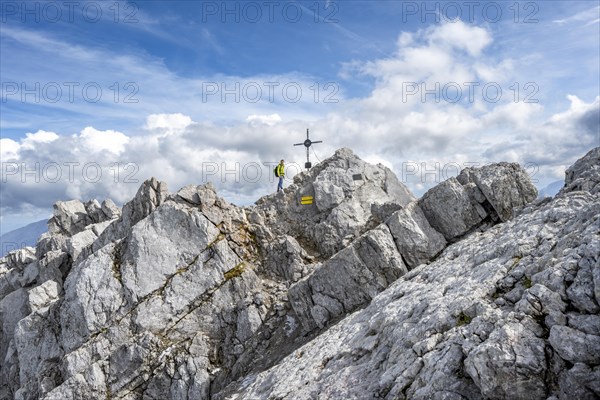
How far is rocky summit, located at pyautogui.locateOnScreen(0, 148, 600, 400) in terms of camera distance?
1573cm

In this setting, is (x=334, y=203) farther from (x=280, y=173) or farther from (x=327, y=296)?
(x=327, y=296)

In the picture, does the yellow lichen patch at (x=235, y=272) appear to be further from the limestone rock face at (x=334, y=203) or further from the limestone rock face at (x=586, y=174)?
the limestone rock face at (x=586, y=174)

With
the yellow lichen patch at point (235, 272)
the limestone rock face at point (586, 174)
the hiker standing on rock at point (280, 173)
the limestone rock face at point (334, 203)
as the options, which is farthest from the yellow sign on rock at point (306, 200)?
the limestone rock face at point (586, 174)

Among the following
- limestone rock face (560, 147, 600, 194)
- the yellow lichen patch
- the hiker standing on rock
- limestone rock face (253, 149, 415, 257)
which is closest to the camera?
limestone rock face (560, 147, 600, 194)

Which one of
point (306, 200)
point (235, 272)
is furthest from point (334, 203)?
point (235, 272)

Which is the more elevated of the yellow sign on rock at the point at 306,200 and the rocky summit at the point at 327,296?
the yellow sign on rock at the point at 306,200

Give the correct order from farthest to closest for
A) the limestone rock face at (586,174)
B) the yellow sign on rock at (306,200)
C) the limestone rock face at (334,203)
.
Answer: the yellow sign on rock at (306,200) → the limestone rock face at (334,203) → the limestone rock face at (586,174)

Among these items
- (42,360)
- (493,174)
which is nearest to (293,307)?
(493,174)

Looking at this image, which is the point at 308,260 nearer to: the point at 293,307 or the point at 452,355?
the point at 293,307

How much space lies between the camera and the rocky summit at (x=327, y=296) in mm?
15734

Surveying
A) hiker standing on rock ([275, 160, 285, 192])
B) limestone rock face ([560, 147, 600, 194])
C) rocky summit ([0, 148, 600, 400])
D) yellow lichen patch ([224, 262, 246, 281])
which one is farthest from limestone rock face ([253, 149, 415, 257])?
limestone rock face ([560, 147, 600, 194])

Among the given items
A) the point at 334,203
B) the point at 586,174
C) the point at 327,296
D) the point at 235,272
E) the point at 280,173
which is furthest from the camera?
the point at 280,173

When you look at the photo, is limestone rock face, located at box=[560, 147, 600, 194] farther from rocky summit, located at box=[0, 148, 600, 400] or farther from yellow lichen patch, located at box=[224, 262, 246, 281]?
yellow lichen patch, located at box=[224, 262, 246, 281]

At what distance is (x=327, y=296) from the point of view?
37094 mm
